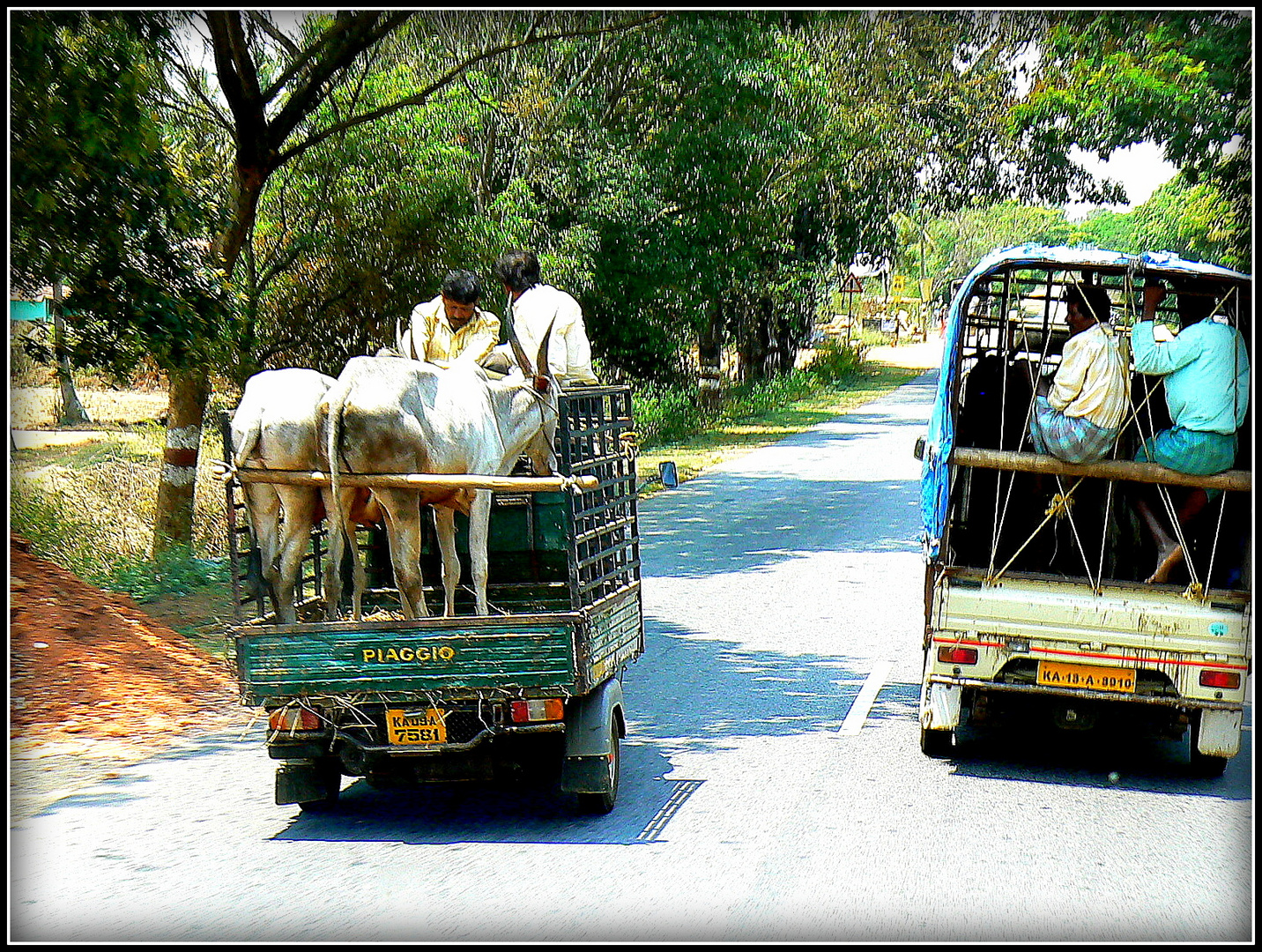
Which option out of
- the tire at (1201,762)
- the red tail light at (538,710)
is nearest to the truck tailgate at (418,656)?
the red tail light at (538,710)

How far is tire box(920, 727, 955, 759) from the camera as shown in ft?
24.7

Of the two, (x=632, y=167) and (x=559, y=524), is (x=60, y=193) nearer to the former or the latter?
(x=559, y=524)

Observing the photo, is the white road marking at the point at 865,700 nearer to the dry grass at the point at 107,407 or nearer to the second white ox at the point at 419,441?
the second white ox at the point at 419,441

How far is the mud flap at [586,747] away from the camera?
20.4 feet

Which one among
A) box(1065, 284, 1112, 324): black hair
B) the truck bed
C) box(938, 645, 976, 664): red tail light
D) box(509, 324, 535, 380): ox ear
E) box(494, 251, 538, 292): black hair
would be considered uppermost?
box(494, 251, 538, 292): black hair

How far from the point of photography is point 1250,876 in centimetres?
562

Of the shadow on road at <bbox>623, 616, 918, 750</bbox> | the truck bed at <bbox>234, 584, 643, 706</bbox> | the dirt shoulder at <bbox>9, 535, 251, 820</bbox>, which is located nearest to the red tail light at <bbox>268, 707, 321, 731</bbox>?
the truck bed at <bbox>234, 584, 643, 706</bbox>

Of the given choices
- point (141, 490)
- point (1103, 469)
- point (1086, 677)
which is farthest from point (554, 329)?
point (141, 490)

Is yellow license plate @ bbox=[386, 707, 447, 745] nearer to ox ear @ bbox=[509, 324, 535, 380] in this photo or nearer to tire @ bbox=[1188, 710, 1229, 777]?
ox ear @ bbox=[509, 324, 535, 380]

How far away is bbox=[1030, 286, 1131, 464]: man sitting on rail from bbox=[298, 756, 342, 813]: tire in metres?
4.11

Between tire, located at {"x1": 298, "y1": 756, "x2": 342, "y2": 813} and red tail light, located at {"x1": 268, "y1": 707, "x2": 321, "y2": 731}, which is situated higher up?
red tail light, located at {"x1": 268, "y1": 707, "x2": 321, "y2": 731}

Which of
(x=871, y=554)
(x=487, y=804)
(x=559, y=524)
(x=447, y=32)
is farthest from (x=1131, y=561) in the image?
(x=447, y=32)

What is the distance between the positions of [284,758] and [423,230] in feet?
28.3

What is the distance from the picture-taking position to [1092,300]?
8.12 m
